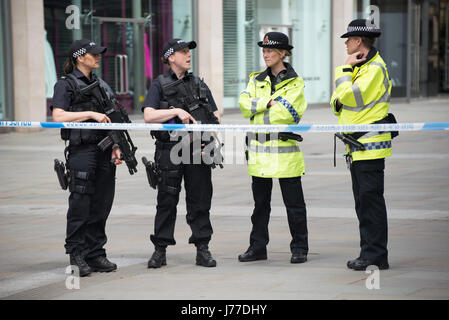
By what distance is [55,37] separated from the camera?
794 inches

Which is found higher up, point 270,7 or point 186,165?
point 270,7

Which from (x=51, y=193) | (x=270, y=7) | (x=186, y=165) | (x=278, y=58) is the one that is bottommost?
(x=51, y=193)

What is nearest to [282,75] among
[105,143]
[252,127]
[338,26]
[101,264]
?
[252,127]

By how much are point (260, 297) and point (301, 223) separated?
4.57ft

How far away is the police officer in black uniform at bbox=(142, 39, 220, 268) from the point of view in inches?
256

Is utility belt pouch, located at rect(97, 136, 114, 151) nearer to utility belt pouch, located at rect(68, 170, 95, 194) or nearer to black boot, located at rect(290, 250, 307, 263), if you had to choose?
utility belt pouch, located at rect(68, 170, 95, 194)

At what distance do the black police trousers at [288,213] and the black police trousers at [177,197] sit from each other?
0.40 metres

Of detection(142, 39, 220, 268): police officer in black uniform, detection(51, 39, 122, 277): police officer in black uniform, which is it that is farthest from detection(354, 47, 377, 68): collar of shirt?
detection(51, 39, 122, 277): police officer in black uniform

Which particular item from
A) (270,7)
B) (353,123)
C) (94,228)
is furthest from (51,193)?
(270,7)

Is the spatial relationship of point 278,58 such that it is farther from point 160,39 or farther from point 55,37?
point 160,39

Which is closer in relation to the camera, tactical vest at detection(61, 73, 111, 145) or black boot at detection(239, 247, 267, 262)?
tactical vest at detection(61, 73, 111, 145)

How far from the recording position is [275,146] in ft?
21.7

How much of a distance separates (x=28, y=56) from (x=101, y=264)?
1317 centimetres
